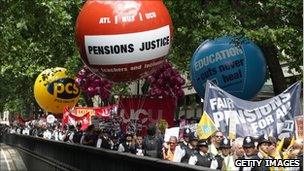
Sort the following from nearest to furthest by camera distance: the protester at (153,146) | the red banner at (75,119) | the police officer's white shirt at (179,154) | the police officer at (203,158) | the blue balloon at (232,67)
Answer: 1. the police officer at (203,158)
2. the police officer's white shirt at (179,154)
3. the protester at (153,146)
4. the blue balloon at (232,67)
5. the red banner at (75,119)

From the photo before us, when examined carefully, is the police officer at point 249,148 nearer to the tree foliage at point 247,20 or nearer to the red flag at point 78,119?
the tree foliage at point 247,20

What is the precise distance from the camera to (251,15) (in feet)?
50.2

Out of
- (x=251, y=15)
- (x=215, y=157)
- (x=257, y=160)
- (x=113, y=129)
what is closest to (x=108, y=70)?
(x=215, y=157)

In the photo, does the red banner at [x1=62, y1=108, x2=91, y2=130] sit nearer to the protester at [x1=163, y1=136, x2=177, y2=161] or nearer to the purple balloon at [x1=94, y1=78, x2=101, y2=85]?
the purple balloon at [x1=94, y1=78, x2=101, y2=85]

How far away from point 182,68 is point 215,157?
12443mm

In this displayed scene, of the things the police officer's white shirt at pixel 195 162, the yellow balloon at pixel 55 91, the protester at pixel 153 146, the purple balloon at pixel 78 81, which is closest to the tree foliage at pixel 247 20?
the protester at pixel 153 146

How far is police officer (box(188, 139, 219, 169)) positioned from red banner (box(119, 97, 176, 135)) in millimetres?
6371

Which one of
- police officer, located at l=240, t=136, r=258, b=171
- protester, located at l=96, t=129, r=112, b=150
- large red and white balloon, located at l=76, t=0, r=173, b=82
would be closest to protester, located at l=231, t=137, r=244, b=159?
police officer, located at l=240, t=136, r=258, b=171

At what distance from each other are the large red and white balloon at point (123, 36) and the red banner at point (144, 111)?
682 centimetres

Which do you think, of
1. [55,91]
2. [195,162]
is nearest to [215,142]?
[195,162]

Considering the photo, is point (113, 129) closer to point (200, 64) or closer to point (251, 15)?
point (200, 64)

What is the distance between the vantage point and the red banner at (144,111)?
51.8ft

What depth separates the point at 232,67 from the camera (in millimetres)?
12578

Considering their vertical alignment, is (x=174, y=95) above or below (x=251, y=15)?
below
